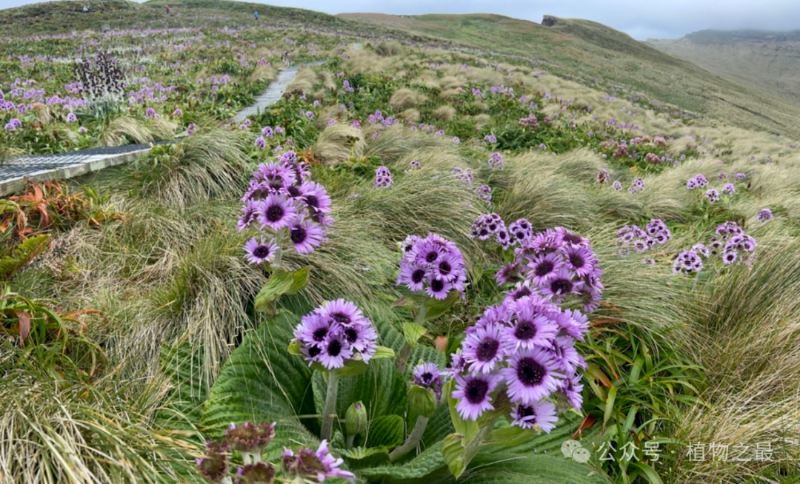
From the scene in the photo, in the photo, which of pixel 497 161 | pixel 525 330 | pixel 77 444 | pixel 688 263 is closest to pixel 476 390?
pixel 525 330

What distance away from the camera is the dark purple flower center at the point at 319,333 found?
1.65 meters

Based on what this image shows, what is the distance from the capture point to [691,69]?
67.6 metres

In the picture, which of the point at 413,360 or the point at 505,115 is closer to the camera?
the point at 413,360

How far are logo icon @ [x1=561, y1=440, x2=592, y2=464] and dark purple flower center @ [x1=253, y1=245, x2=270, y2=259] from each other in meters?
1.52

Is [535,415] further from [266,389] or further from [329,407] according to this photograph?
[266,389]

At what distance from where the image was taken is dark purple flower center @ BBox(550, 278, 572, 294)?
175 centimetres

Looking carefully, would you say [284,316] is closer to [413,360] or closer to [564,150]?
[413,360]

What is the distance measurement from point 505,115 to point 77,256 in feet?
32.6

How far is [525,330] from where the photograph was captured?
132 centimetres

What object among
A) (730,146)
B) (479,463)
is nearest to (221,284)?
(479,463)

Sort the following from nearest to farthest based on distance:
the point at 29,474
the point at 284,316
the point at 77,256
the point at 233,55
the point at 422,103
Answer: the point at 29,474
the point at 284,316
the point at 77,256
the point at 422,103
the point at 233,55

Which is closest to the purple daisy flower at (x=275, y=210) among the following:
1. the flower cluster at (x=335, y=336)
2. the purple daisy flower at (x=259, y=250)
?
the purple daisy flower at (x=259, y=250)

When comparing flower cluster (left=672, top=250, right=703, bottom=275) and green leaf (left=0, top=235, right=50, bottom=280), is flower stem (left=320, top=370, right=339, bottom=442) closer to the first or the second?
green leaf (left=0, top=235, right=50, bottom=280)

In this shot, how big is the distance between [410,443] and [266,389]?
660 millimetres
